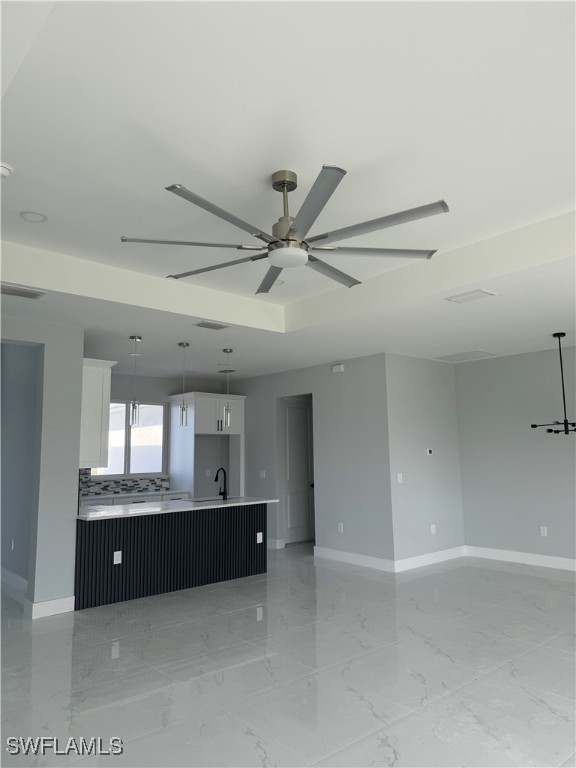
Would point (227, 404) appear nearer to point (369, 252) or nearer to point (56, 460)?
point (56, 460)

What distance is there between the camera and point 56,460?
489cm

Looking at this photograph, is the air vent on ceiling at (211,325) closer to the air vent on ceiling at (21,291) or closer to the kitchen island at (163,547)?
the air vent on ceiling at (21,291)

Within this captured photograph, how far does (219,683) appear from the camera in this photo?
10.8 ft

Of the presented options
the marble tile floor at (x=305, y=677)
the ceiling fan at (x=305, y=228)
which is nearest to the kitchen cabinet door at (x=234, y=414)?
the marble tile floor at (x=305, y=677)

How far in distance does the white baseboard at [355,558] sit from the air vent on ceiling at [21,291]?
15.3ft

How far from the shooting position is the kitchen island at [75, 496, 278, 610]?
503 cm

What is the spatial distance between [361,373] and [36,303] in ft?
12.8

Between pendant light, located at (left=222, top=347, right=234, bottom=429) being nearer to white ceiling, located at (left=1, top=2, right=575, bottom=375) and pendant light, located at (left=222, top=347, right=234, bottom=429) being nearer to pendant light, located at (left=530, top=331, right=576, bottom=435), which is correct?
white ceiling, located at (left=1, top=2, right=575, bottom=375)

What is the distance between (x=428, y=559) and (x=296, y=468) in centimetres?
245

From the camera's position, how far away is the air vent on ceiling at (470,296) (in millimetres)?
4148

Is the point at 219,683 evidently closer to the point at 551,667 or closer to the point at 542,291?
the point at 551,667

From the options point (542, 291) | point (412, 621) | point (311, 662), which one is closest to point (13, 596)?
point (311, 662)

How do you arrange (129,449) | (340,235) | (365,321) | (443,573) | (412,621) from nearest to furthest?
(340,235) → (412,621) → (365,321) → (443,573) → (129,449)

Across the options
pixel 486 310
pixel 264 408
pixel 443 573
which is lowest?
pixel 443 573
